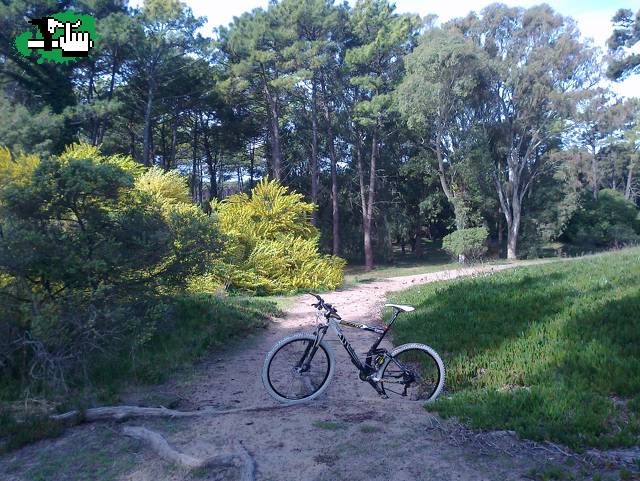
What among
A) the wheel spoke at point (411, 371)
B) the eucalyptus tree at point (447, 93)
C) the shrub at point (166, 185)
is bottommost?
the wheel spoke at point (411, 371)

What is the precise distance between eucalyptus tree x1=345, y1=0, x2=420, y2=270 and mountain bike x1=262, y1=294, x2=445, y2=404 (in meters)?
24.1

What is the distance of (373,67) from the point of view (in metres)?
30.0

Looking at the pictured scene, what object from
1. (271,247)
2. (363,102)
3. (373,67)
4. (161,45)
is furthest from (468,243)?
(161,45)

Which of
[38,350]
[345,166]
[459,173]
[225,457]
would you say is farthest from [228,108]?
[225,457]

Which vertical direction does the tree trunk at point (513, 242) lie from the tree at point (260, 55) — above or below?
below

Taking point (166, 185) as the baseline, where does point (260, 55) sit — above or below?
above

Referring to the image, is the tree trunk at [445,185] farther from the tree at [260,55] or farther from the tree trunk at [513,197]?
the tree at [260,55]

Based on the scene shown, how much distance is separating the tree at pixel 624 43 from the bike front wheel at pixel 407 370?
23.7 meters

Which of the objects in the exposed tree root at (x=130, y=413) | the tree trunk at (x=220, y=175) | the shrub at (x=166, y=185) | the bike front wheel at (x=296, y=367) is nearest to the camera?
the exposed tree root at (x=130, y=413)

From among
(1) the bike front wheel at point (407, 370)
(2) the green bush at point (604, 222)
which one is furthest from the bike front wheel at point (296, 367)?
(2) the green bush at point (604, 222)

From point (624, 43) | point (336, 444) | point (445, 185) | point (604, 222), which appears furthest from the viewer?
point (604, 222)

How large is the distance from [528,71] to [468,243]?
9836 millimetres

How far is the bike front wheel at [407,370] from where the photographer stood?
208 inches

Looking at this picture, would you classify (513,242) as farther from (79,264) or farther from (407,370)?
(79,264)
